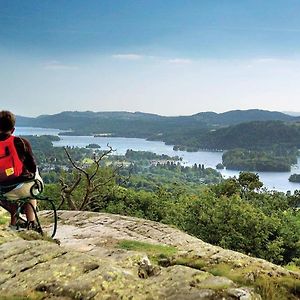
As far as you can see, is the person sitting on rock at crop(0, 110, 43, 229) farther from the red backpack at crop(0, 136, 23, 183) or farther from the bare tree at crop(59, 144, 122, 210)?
the bare tree at crop(59, 144, 122, 210)

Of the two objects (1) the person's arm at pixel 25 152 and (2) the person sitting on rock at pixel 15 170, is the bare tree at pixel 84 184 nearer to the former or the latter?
(2) the person sitting on rock at pixel 15 170

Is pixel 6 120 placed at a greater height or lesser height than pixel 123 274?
greater

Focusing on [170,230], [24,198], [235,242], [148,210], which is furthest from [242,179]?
[24,198]

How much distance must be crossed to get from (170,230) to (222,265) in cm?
708

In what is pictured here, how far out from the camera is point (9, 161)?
25.9 feet

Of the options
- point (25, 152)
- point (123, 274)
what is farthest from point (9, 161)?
point (123, 274)

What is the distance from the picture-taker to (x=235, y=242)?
83.2 ft

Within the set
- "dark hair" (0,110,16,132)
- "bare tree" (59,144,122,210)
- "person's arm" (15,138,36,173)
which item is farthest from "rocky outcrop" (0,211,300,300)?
"bare tree" (59,144,122,210)

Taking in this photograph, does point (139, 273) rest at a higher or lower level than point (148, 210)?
higher

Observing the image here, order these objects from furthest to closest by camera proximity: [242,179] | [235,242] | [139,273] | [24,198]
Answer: [242,179] < [235,242] < [24,198] < [139,273]

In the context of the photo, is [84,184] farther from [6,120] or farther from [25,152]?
[6,120]

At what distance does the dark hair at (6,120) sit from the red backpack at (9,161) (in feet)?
0.61

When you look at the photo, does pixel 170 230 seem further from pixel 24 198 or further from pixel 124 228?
pixel 24 198

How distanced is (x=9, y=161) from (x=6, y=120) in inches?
27.4
